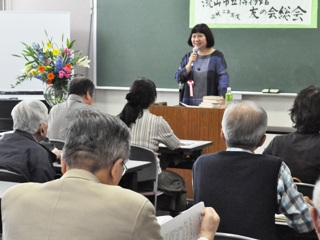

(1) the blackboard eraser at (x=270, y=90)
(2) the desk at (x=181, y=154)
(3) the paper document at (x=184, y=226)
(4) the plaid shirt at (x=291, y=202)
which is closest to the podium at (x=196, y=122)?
(2) the desk at (x=181, y=154)

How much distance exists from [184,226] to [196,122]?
3797 millimetres

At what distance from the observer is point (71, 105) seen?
15.3 feet

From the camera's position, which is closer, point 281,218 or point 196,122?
point 281,218

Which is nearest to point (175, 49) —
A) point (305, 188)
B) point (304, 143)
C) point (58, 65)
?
point (58, 65)

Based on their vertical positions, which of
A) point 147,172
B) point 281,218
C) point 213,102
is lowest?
point 147,172

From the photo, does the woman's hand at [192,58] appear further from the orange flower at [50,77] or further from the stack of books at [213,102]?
the orange flower at [50,77]

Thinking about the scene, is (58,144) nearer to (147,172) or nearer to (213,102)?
(147,172)

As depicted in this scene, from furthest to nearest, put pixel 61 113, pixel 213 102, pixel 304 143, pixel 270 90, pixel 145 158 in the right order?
pixel 270 90 → pixel 213 102 → pixel 61 113 → pixel 145 158 → pixel 304 143

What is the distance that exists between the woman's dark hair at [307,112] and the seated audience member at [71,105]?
1939mm

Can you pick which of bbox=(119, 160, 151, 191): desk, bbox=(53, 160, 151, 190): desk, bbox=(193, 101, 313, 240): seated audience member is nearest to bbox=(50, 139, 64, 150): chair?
bbox=(53, 160, 151, 190): desk

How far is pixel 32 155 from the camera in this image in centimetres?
332

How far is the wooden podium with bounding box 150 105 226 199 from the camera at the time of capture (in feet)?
17.8

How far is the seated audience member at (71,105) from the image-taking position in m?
4.63

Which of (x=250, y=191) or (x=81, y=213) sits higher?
(x=81, y=213)
